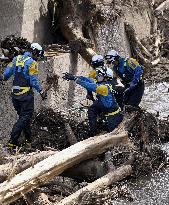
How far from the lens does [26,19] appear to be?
11.3 m

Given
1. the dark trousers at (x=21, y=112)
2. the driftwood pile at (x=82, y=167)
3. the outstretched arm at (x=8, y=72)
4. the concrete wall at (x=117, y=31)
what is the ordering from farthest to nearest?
the concrete wall at (x=117, y=31) < the dark trousers at (x=21, y=112) < the outstretched arm at (x=8, y=72) < the driftwood pile at (x=82, y=167)

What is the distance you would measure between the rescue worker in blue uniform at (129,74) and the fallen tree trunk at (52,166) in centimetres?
200

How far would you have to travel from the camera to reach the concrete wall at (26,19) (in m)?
10.1

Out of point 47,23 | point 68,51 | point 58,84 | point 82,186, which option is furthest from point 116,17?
point 82,186

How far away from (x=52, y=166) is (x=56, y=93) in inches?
169

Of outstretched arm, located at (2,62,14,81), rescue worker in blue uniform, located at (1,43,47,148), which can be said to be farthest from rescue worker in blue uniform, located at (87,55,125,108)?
outstretched arm, located at (2,62,14,81)

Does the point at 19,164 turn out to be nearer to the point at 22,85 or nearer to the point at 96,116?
the point at 22,85

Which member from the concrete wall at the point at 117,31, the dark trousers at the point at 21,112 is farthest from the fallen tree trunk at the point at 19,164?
the concrete wall at the point at 117,31

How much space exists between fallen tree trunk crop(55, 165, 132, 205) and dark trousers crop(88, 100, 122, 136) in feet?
3.99

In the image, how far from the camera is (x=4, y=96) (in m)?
8.73

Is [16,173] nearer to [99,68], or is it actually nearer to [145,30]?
[99,68]

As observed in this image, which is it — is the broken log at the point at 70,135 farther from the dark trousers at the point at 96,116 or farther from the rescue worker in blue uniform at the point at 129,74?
the rescue worker in blue uniform at the point at 129,74

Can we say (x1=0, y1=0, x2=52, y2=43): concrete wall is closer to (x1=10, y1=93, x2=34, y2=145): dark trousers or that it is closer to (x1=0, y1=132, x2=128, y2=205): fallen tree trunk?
(x1=10, y1=93, x2=34, y2=145): dark trousers

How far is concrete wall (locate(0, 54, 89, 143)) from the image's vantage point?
8.74 meters
